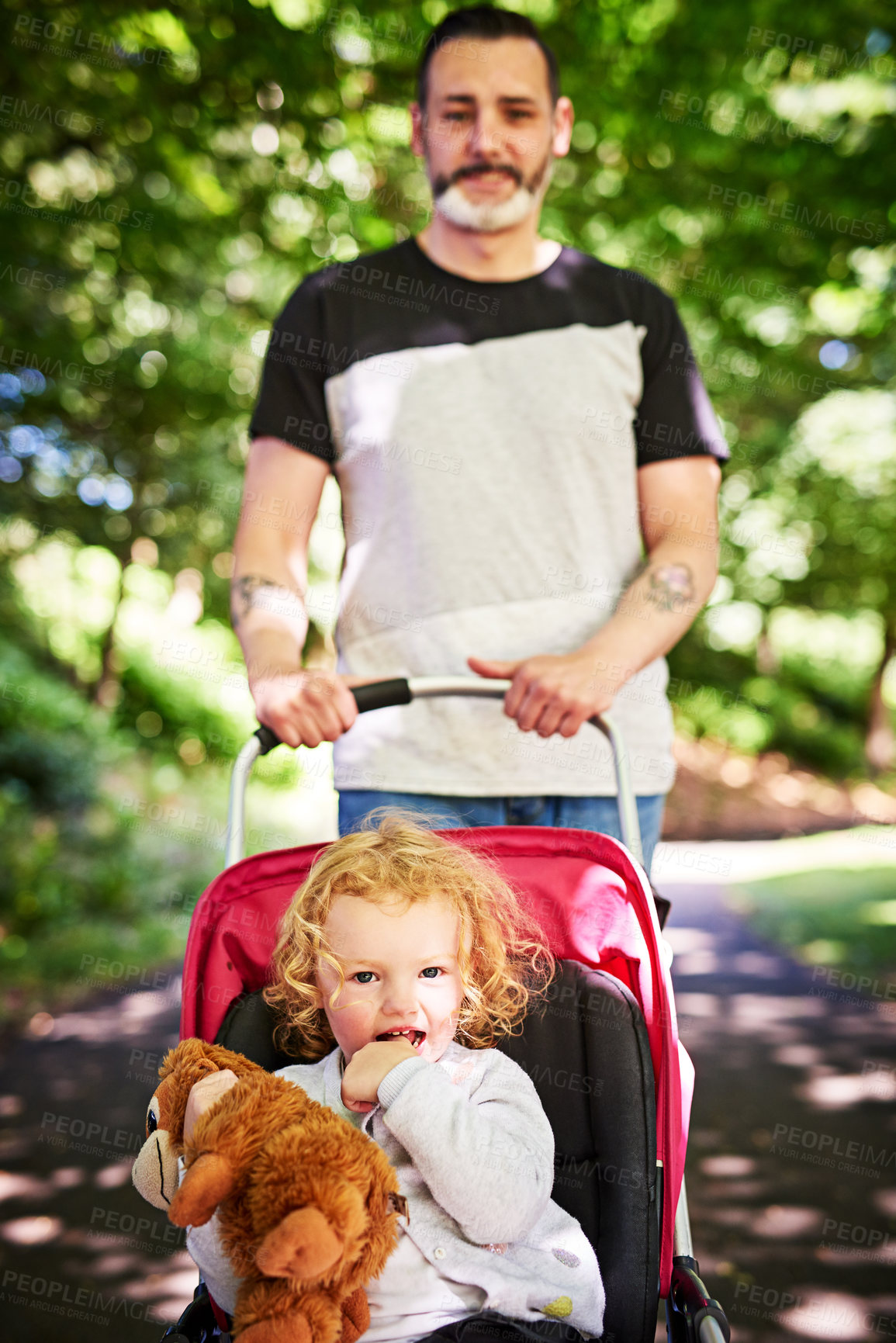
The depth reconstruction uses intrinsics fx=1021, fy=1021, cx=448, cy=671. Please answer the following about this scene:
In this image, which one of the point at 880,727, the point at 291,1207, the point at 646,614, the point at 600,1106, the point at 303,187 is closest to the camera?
the point at 291,1207

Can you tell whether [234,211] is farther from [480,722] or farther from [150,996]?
[480,722]

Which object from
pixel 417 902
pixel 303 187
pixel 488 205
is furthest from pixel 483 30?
pixel 303 187

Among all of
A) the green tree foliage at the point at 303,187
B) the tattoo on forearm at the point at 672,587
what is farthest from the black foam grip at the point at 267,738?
the green tree foliage at the point at 303,187

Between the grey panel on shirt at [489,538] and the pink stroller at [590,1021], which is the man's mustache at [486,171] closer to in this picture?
the grey panel on shirt at [489,538]

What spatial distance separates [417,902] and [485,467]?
1.11 metres

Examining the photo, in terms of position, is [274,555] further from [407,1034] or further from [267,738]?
[407,1034]

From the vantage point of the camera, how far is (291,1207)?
1244 millimetres

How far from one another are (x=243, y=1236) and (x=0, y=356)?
715 cm

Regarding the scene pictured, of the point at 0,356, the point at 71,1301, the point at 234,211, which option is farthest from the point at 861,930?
the point at 0,356

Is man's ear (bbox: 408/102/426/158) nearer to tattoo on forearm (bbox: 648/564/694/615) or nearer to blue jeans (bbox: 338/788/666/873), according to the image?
tattoo on forearm (bbox: 648/564/694/615)

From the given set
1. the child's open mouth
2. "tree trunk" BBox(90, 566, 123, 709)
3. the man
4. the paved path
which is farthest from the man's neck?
"tree trunk" BBox(90, 566, 123, 709)

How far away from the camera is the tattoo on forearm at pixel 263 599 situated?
234 cm

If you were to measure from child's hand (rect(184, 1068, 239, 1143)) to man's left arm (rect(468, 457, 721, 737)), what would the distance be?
0.86m

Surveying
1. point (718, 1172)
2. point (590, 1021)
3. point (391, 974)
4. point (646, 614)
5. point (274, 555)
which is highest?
point (274, 555)
